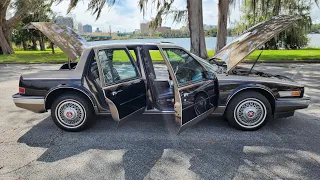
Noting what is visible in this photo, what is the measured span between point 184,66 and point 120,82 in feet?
3.53

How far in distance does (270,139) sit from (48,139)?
11.6 feet

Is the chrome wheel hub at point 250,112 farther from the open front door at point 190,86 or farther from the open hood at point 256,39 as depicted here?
the open hood at point 256,39

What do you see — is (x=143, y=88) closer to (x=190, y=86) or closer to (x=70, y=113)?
(x=190, y=86)

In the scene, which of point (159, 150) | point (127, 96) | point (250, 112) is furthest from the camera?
point (250, 112)

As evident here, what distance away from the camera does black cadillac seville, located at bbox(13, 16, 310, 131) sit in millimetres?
3979

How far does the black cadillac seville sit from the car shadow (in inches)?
11.0

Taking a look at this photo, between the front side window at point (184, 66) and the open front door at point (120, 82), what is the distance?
Answer: 686 millimetres

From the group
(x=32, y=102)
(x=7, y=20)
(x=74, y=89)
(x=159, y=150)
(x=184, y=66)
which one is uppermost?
(x=7, y=20)

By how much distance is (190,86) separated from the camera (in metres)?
3.73

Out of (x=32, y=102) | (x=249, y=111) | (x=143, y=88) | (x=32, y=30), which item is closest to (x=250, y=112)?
(x=249, y=111)

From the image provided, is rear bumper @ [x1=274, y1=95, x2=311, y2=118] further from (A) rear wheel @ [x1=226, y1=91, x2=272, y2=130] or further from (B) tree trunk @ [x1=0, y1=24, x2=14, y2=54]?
(B) tree trunk @ [x1=0, y1=24, x2=14, y2=54]

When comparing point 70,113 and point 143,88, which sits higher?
point 143,88

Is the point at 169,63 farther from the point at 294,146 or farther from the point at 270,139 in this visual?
the point at 294,146

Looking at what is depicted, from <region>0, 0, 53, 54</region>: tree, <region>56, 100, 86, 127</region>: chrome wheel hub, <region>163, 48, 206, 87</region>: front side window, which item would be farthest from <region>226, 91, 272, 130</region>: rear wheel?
<region>0, 0, 53, 54</region>: tree
